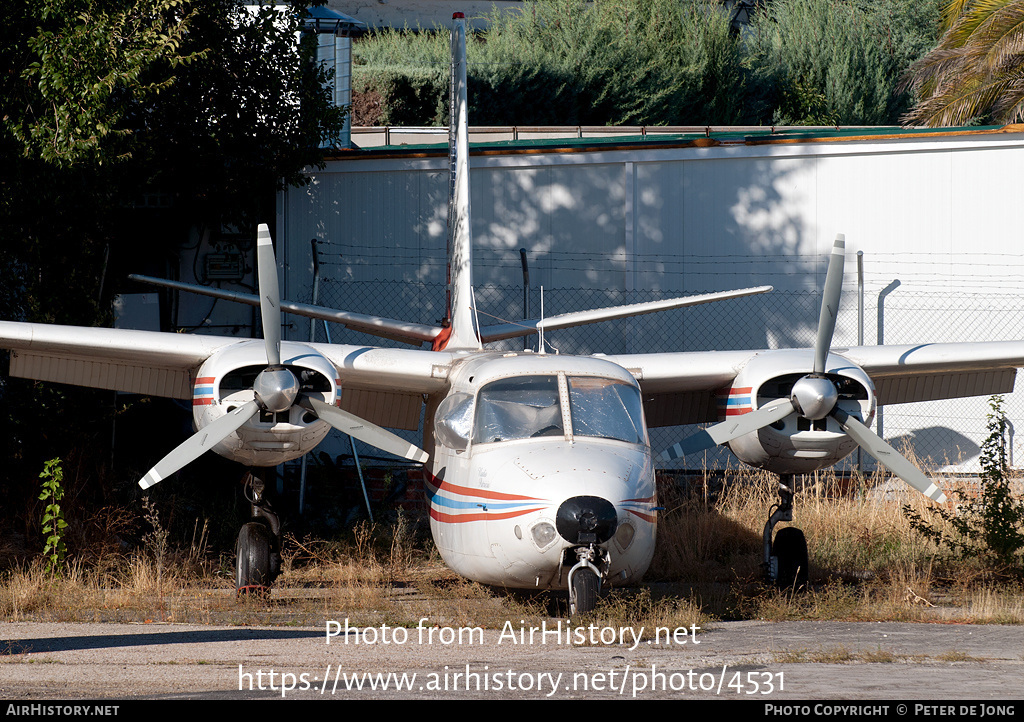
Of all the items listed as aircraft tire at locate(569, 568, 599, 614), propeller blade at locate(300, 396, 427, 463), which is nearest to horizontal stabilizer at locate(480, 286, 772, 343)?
propeller blade at locate(300, 396, 427, 463)

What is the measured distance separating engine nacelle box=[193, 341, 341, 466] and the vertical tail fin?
193cm

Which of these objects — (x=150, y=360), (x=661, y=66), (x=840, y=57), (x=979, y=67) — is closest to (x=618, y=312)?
(x=150, y=360)

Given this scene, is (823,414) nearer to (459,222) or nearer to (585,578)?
(585,578)

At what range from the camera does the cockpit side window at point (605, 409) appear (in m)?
8.20

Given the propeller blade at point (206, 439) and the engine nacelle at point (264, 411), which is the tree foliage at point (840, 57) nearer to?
the engine nacelle at point (264, 411)

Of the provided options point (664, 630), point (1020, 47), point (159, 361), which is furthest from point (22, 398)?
point (1020, 47)

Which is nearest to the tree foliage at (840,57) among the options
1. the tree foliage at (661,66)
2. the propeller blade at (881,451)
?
the tree foliage at (661,66)

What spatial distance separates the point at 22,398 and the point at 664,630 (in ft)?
24.5

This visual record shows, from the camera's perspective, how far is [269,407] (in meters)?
8.65

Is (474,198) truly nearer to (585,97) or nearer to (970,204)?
(970,204)

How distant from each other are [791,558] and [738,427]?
69.7 inches

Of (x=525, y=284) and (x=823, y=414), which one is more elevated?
(x=525, y=284)

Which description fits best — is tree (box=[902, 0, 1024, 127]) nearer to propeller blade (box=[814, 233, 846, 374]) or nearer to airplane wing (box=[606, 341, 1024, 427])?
airplane wing (box=[606, 341, 1024, 427])

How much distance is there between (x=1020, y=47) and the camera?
54.6 feet
